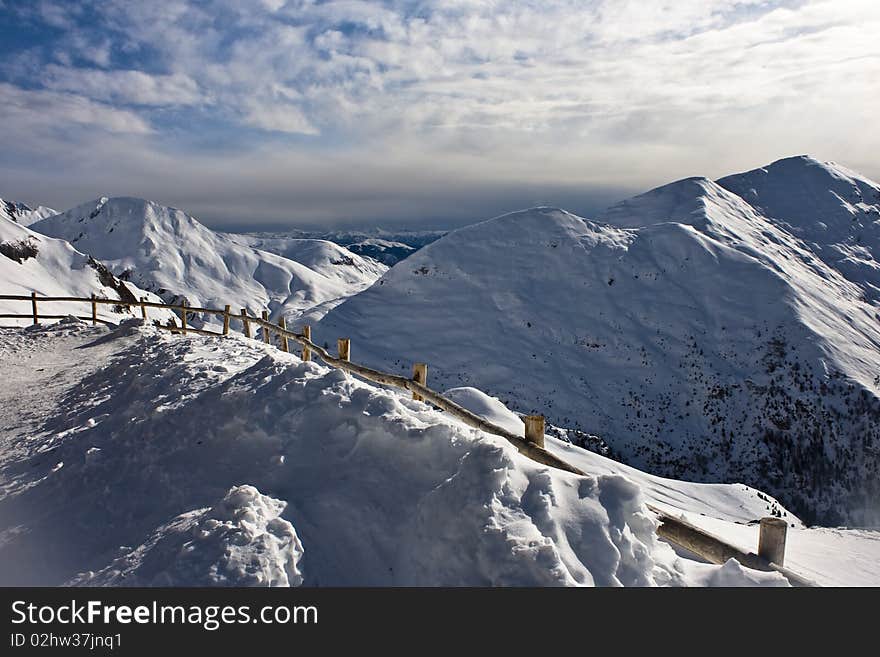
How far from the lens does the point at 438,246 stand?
65.9 m

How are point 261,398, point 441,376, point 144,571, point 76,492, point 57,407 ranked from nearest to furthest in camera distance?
point 144,571 → point 76,492 → point 261,398 → point 57,407 → point 441,376

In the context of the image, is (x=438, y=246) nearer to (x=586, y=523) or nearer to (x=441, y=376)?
(x=441, y=376)

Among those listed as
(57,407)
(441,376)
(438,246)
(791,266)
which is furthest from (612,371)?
(57,407)

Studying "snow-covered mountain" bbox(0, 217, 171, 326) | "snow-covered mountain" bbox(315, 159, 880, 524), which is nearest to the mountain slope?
"snow-covered mountain" bbox(315, 159, 880, 524)

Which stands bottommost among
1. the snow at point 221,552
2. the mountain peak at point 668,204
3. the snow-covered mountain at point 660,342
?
the snow-covered mountain at point 660,342

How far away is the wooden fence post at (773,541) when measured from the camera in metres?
4.30

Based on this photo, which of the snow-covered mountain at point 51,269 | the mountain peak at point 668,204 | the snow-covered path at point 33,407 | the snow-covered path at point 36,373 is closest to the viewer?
the snow-covered path at point 33,407

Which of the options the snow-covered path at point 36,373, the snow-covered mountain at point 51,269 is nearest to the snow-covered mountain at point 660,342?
the snow-covered path at point 36,373

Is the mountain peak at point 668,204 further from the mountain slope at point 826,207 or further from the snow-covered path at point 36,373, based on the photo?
the snow-covered path at point 36,373

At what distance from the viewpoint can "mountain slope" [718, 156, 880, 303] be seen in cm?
8694

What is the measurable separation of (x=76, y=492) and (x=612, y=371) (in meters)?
50.9

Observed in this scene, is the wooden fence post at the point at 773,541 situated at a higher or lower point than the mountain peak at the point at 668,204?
lower

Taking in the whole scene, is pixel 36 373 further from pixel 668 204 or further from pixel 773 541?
pixel 668 204

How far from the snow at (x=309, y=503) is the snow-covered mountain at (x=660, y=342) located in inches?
1564
